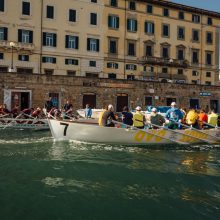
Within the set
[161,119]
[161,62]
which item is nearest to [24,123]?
[161,119]

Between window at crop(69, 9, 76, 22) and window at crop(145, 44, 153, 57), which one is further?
window at crop(145, 44, 153, 57)

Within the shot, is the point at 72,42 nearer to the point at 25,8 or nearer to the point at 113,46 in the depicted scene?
the point at 113,46

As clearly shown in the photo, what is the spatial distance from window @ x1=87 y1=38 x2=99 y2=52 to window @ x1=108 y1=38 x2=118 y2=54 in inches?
69.5

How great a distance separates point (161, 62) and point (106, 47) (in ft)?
25.3

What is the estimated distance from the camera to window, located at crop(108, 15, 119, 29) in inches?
1599

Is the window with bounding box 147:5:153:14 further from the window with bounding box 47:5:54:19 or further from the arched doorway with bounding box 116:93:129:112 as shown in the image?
the arched doorway with bounding box 116:93:129:112

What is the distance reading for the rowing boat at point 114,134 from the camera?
47.3 feet

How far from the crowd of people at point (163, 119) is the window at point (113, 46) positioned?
25068 millimetres

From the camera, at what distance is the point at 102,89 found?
3250cm

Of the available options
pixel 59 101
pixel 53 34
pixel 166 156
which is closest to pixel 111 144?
pixel 166 156

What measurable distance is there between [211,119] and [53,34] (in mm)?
24863

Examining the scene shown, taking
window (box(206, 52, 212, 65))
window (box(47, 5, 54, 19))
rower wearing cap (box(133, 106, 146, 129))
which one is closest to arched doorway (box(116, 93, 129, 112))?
window (box(47, 5, 54, 19))

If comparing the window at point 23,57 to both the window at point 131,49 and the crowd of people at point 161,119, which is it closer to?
the window at point 131,49

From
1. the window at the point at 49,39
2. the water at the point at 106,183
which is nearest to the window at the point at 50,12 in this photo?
the window at the point at 49,39
